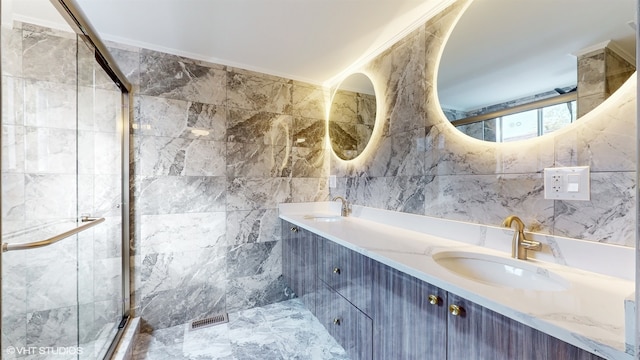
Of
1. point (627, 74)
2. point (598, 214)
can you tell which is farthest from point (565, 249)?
point (627, 74)

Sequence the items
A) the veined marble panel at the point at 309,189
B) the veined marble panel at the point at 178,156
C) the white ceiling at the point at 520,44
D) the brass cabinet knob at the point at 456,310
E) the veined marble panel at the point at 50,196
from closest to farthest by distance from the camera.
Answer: the brass cabinet knob at the point at 456,310 → the white ceiling at the point at 520,44 → the veined marble panel at the point at 50,196 → the veined marble panel at the point at 178,156 → the veined marble panel at the point at 309,189

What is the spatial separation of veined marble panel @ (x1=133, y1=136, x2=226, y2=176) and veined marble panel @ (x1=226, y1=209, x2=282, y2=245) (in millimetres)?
412

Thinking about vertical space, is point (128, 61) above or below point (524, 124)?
above

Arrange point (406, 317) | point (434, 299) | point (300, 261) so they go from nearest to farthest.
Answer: point (434, 299)
point (406, 317)
point (300, 261)

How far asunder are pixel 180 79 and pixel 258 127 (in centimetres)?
70

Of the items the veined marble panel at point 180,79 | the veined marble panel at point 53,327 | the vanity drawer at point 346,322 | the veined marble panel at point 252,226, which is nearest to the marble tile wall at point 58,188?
the veined marble panel at point 53,327

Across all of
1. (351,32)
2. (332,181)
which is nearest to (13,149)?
(351,32)

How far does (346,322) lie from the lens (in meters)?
1.34

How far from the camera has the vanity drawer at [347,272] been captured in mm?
1185

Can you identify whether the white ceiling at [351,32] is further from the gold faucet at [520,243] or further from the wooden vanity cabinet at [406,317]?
the wooden vanity cabinet at [406,317]

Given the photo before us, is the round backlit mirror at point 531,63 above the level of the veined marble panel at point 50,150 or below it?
above

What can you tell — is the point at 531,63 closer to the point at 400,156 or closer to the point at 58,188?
the point at 400,156

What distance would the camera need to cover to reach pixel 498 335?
0.67 metres

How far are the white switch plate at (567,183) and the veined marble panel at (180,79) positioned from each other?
2170 mm
